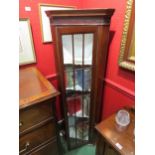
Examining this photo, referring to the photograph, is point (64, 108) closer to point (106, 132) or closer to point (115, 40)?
point (106, 132)

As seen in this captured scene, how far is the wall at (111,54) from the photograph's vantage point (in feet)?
3.59

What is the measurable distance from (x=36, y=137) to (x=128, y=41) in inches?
38.6

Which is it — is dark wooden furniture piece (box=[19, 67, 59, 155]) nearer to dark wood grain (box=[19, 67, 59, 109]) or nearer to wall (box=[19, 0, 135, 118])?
dark wood grain (box=[19, 67, 59, 109])

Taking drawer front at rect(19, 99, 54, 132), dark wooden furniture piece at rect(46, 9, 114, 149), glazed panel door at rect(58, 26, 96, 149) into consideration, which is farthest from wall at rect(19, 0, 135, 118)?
drawer front at rect(19, 99, 54, 132)

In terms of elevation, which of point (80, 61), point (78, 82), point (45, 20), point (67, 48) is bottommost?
point (78, 82)

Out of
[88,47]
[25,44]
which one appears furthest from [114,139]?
[25,44]

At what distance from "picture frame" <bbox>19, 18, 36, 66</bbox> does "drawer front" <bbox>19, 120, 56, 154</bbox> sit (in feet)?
1.90

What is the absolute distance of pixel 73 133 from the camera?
1506mm

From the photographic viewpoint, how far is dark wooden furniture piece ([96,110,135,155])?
2.81 feet

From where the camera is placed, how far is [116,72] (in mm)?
1282

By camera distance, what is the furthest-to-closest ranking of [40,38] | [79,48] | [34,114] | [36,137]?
1. [40,38]
2. [79,48]
3. [36,137]
4. [34,114]

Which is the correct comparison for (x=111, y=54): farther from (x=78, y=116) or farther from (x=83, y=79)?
(x=78, y=116)
